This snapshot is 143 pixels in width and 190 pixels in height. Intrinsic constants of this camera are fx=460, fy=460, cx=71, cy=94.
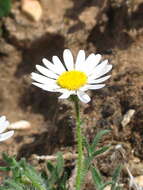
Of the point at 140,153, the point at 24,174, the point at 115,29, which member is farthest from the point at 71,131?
the point at 115,29

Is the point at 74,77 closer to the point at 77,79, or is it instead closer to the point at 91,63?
the point at 77,79

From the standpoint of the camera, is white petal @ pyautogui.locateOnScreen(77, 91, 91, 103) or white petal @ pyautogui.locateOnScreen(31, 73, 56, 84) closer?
white petal @ pyautogui.locateOnScreen(77, 91, 91, 103)

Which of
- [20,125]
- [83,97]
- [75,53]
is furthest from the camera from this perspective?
[75,53]

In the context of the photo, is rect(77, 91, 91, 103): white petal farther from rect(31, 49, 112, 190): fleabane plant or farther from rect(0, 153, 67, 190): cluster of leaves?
rect(0, 153, 67, 190): cluster of leaves

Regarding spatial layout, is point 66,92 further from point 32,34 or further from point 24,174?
point 32,34

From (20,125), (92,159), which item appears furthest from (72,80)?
(20,125)

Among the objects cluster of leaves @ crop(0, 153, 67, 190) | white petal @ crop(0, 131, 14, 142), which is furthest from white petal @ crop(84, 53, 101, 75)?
white petal @ crop(0, 131, 14, 142)

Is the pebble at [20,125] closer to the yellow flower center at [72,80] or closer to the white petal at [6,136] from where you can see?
the yellow flower center at [72,80]
